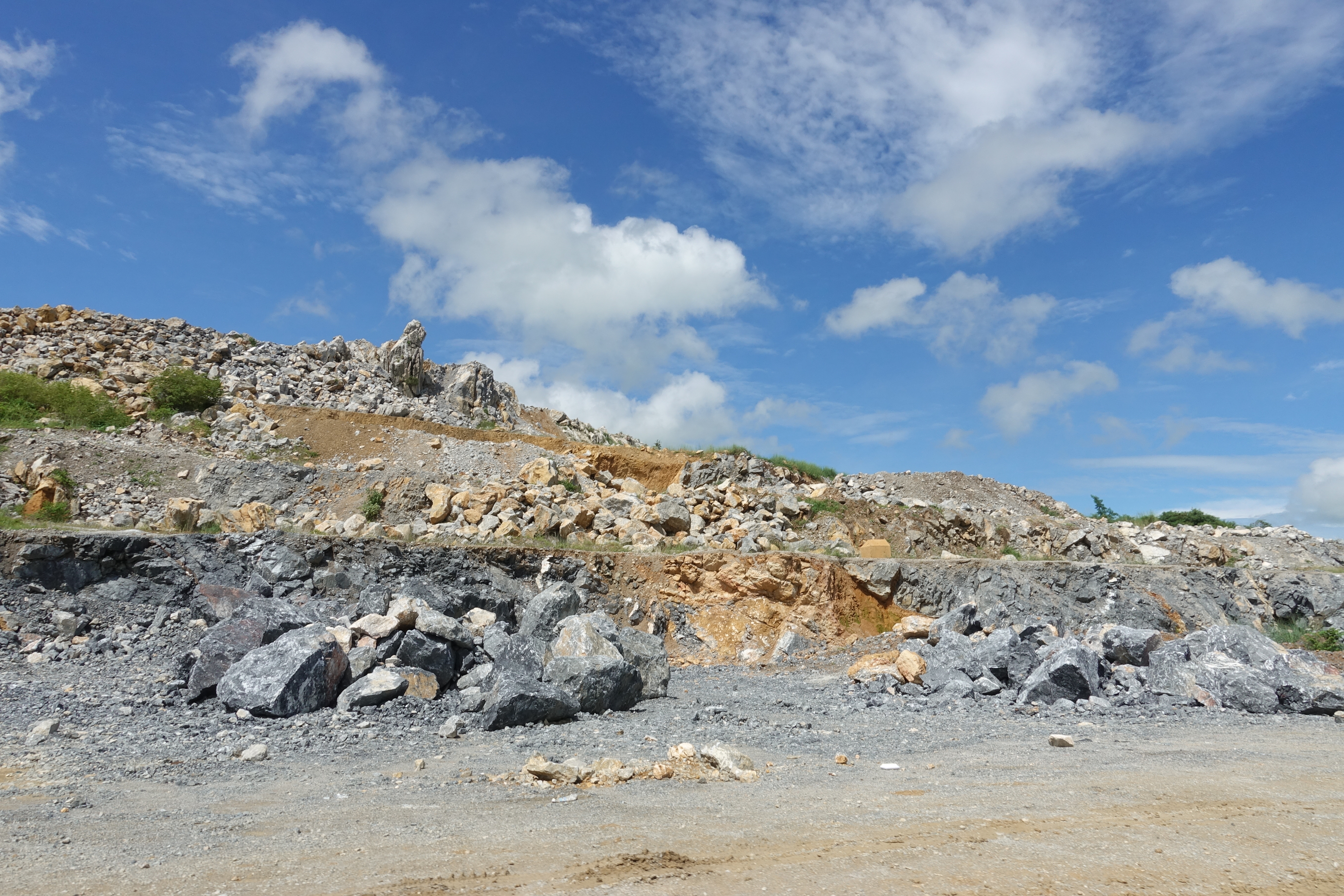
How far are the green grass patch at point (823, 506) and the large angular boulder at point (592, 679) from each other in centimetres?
1430

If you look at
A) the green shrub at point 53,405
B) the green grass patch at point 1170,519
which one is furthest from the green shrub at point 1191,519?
the green shrub at point 53,405

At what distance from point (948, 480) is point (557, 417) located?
20111mm

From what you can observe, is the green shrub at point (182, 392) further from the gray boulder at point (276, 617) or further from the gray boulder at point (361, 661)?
the gray boulder at point (361, 661)

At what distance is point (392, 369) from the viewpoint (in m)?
35.3

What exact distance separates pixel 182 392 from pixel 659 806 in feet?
90.5

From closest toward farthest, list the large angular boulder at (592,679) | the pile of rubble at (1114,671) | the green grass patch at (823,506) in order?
the large angular boulder at (592,679) < the pile of rubble at (1114,671) < the green grass patch at (823,506)

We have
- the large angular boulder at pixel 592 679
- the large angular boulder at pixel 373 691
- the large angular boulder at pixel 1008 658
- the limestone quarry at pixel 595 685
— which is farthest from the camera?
the large angular boulder at pixel 1008 658

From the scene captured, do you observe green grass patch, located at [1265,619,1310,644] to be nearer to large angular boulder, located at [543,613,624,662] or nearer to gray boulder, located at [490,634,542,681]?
large angular boulder, located at [543,613,624,662]

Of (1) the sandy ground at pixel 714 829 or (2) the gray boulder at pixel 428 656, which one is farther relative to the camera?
(2) the gray boulder at pixel 428 656

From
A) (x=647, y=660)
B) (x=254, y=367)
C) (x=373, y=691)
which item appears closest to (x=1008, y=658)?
(x=647, y=660)

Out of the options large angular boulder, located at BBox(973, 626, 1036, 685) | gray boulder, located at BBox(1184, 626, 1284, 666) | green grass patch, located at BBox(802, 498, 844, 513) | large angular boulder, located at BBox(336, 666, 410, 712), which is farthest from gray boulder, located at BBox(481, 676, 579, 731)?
green grass patch, located at BBox(802, 498, 844, 513)

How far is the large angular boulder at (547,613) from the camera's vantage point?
10742mm

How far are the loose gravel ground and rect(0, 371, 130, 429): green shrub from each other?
1791cm

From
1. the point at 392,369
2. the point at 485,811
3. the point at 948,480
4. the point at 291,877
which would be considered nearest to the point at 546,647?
the point at 485,811
